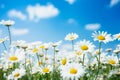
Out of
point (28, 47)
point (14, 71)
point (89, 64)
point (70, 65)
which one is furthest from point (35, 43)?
point (70, 65)

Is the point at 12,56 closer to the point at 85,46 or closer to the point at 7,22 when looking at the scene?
the point at 85,46

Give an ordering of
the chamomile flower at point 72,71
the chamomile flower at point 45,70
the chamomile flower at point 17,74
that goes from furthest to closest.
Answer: the chamomile flower at point 45,70 < the chamomile flower at point 17,74 < the chamomile flower at point 72,71

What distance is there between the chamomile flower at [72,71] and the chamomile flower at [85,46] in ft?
2.00

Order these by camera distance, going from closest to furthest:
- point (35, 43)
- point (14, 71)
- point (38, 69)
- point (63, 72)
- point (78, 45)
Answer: point (63, 72)
point (14, 71)
point (78, 45)
point (38, 69)
point (35, 43)

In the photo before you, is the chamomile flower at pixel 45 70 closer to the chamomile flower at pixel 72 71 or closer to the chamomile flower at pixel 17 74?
the chamomile flower at pixel 17 74

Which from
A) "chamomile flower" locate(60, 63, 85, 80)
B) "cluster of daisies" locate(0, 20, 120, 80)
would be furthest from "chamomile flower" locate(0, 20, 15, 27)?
"chamomile flower" locate(60, 63, 85, 80)

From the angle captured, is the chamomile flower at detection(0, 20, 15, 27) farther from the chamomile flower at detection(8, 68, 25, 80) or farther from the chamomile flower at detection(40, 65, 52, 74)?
the chamomile flower at detection(8, 68, 25, 80)

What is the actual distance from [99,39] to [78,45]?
1.04 feet

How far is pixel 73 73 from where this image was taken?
4.33 meters

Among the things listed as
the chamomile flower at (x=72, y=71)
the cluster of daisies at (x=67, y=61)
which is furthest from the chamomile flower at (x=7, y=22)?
the chamomile flower at (x=72, y=71)

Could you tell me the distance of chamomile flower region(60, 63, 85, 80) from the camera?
13.6ft

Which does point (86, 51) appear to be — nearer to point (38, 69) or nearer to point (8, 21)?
point (38, 69)

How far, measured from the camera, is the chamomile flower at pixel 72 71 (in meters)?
4.14

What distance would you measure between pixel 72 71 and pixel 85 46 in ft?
2.27
